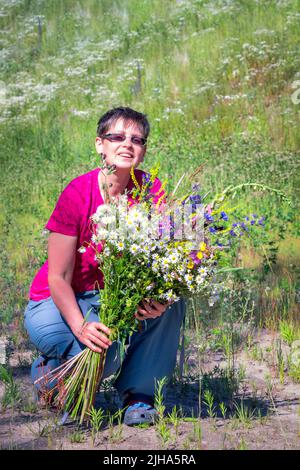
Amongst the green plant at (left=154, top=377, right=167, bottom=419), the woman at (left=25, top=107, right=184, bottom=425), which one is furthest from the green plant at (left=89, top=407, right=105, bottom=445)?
the green plant at (left=154, top=377, right=167, bottom=419)

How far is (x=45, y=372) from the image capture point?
11.8 ft

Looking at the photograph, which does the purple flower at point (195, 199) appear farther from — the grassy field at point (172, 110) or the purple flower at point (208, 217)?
the grassy field at point (172, 110)

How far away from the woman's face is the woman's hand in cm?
74

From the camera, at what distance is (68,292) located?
340cm

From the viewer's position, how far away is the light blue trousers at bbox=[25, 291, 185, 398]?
3.51m

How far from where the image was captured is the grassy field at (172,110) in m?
5.55

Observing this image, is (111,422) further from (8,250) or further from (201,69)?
(201,69)

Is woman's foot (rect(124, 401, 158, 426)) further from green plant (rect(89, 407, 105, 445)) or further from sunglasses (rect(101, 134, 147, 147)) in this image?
sunglasses (rect(101, 134, 147, 147))

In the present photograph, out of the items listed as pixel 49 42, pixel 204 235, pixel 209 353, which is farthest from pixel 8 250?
pixel 49 42

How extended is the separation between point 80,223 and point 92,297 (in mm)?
349

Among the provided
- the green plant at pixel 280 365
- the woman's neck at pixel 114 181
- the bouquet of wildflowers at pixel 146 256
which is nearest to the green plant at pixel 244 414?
the green plant at pixel 280 365

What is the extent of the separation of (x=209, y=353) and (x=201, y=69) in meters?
6.38

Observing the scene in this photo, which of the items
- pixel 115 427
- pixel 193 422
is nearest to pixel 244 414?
pixel 193 422

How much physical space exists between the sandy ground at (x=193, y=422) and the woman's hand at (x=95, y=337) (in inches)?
14.2
